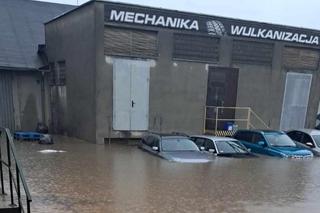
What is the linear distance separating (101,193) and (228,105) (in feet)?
45.2

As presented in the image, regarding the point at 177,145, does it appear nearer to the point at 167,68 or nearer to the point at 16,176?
the point at 167,68

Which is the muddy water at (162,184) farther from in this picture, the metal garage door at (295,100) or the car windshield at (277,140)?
the metal garage door at (295,100)

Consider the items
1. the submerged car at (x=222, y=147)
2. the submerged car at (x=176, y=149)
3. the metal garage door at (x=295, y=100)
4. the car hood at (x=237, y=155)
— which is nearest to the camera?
the submerged car at (x=176, y=149)

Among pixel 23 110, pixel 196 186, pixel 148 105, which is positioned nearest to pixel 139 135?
pixel 148 105

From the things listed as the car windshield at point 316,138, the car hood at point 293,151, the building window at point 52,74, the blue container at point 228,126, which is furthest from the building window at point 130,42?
the car windshield at point 316,138

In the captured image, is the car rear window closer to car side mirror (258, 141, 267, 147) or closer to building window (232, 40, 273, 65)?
car side mirror (258, 141, 267, 147)

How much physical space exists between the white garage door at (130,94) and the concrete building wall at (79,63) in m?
1.10

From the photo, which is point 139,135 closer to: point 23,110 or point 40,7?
point 23,110

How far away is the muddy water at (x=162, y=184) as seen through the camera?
8.50 meters

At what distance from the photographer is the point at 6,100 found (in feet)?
70.3

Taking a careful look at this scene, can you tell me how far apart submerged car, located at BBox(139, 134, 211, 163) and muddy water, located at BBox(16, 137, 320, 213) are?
38 cm

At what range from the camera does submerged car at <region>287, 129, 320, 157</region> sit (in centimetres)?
1808

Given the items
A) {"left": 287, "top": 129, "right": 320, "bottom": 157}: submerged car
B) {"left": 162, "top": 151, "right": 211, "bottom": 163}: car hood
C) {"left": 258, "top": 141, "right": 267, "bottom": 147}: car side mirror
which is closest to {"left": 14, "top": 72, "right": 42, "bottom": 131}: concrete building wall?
{"left": 162, "top": 151, "right": 211, "bottom": 163}: car hood

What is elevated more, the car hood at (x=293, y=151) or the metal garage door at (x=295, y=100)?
the metal garage door at (x=295, y=100)
